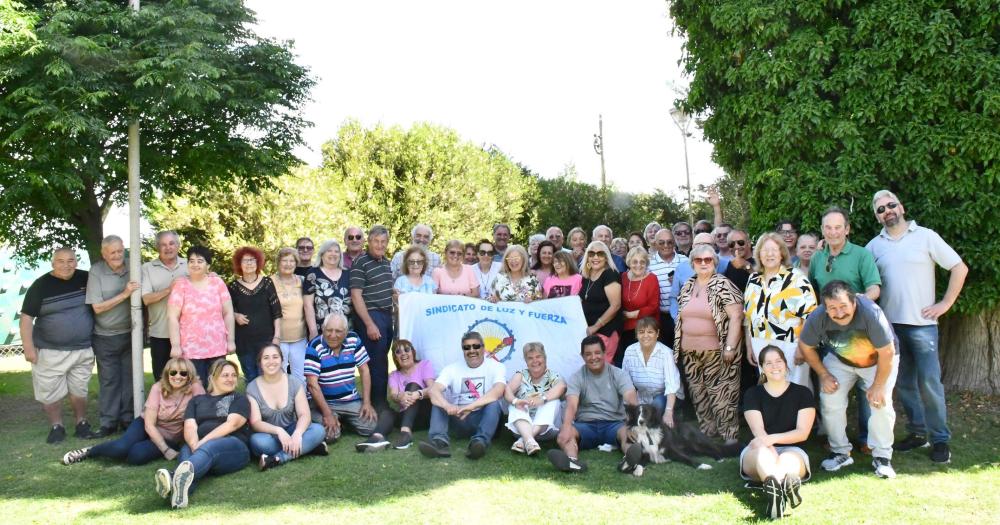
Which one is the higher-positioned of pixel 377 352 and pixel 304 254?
pixel 304 254

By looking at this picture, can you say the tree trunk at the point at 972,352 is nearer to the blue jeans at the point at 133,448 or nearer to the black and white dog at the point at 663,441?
the black and white dog at the point at 663,441

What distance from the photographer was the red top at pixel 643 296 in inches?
279

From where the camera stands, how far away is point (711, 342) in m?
6.37

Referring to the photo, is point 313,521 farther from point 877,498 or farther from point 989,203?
point 989,203

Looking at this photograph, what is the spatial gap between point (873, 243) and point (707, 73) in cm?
318

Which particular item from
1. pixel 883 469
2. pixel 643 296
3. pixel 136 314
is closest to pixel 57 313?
pixel 136 314

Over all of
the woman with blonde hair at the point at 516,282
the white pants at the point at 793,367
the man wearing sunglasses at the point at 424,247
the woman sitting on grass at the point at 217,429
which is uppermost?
the man wearing sunglasses at the point at 424,247

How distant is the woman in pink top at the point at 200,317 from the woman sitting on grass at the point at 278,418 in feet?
2.66

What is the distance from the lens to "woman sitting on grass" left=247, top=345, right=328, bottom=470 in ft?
19.3

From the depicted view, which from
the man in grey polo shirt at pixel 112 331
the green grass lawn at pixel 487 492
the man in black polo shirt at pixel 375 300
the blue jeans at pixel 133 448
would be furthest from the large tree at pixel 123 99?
the green grass lawn at pixel 487 492

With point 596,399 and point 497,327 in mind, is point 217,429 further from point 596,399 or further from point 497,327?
point 596,399

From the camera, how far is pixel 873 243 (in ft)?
20.3

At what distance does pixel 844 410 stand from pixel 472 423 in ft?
10.1

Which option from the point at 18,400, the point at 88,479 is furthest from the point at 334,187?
the point at 88,479
